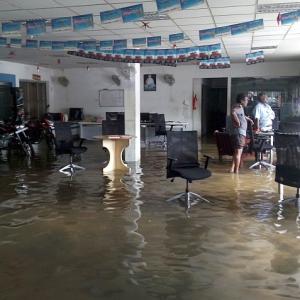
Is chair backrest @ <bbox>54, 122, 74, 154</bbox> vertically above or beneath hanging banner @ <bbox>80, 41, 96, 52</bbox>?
beneath

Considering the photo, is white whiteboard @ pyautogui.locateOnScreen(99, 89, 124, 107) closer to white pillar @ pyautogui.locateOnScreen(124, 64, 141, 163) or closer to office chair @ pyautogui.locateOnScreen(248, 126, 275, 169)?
white pillar @ pyautogui.locateOnScreen(124, 64, 141, 163)

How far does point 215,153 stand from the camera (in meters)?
9.82

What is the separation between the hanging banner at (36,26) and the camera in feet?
18.0

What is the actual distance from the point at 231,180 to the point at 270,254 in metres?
3.14

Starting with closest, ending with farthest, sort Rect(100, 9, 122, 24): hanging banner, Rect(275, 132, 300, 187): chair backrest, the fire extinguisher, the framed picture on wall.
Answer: Rect(275, 132, 300, 187): chair backrest < Rect(100, 9, 122, 24): hanging banner < the fire extinguisher < the framed picture on wall

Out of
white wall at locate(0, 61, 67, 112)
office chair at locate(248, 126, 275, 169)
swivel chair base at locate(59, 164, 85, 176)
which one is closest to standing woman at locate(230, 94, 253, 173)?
office chair at locate(248, 126, 275, 169)

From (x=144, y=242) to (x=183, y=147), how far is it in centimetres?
181

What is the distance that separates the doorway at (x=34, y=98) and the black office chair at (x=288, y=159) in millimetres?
8900

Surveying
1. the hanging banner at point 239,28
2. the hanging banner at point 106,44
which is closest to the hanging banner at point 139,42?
the hanging banner at point 106,44

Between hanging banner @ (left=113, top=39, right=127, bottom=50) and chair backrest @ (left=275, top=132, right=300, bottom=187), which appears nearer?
chair backrest @ (left=275, top=132, right=300, bottom=187)

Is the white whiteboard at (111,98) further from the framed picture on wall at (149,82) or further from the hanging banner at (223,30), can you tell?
the hanging banner at (223,30)

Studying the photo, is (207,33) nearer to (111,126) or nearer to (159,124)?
(111,126)

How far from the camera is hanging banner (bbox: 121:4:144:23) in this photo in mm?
4750

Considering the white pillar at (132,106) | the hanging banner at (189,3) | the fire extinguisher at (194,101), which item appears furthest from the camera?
the fire extinguisher at (194,101)
